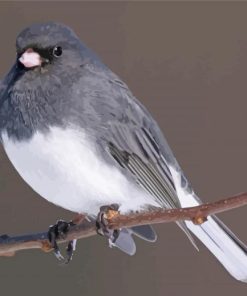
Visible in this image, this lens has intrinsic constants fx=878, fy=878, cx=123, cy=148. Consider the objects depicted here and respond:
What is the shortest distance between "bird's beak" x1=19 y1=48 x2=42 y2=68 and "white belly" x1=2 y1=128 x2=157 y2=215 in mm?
111

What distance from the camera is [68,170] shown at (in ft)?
4.57

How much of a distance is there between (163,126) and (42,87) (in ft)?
2.01

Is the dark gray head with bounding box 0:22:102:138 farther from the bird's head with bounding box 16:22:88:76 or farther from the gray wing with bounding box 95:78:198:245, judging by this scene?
the gray wing with bounding box 95:78:198:245

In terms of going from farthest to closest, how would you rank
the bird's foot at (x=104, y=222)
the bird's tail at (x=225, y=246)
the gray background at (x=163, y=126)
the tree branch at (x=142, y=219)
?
the gray background at (x=163, y=126)
the bird's tail at (x=225, y=246)
the bird's foot at (x=104, y=222)
the tree branch at (x=142, y=219)

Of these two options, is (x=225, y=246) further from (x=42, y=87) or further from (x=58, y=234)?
(x=42, y=87)

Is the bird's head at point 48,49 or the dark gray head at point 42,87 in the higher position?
the bird's head at point 48,49

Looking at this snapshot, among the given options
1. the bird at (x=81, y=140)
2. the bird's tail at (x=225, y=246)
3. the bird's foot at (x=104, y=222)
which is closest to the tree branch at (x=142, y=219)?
the bird's foot at (x=104, y=222)

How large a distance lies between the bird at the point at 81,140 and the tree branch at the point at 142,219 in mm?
119

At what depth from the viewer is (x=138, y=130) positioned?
4.96 ft

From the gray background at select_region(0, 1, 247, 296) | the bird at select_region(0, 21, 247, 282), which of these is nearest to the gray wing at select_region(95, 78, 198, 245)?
the bird at select_region(0, 21, 247, 282)

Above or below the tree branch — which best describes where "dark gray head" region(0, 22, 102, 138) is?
above

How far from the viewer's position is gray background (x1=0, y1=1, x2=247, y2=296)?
1.95 metres

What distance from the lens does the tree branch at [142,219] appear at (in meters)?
1.00

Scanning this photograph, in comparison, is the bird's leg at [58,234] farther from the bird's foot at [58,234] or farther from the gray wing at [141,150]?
the gray wing at [141,150]
